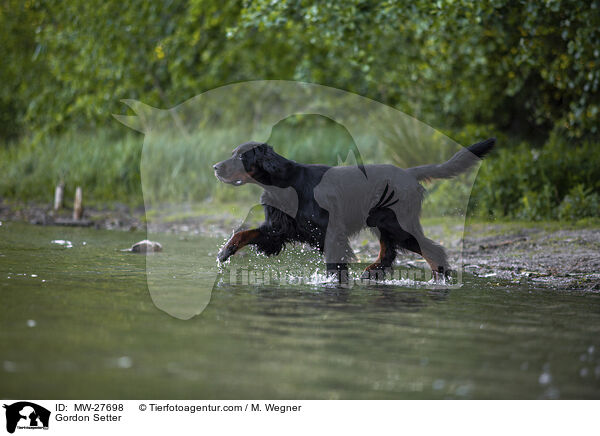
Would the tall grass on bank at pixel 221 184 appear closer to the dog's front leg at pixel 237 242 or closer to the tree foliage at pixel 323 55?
the tree foliage at pixel 323 55

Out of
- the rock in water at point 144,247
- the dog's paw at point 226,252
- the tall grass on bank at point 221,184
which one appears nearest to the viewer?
the dog's paw at point 226,252

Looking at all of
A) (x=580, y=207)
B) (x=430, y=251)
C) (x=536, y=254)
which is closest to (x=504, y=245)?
(x=536, y=254)

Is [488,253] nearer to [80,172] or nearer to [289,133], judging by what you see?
[289,133]

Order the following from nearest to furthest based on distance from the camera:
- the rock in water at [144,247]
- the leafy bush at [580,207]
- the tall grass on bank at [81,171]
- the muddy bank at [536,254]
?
the muddy bank at [536,254] → the rock in water at [144,247] → the leafy bush at [580,207] → the tall grass on bank at [81,171]

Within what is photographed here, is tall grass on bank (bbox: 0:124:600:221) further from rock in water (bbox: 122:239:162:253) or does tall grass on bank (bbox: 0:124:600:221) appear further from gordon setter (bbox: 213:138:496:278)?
rock in water (bbox: 122:239:162:253)

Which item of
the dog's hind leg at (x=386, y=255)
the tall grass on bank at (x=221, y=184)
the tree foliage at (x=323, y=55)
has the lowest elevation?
the dog's hind leg at (x=386, y=255)

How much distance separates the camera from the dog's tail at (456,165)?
628 centimetres

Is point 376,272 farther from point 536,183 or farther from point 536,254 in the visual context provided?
point 536,183

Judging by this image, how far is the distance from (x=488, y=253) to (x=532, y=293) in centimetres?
244

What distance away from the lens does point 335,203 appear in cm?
622

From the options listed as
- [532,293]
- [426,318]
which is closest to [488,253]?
[532,293]

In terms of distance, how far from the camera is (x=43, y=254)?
271 inches

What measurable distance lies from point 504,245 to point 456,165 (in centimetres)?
214
